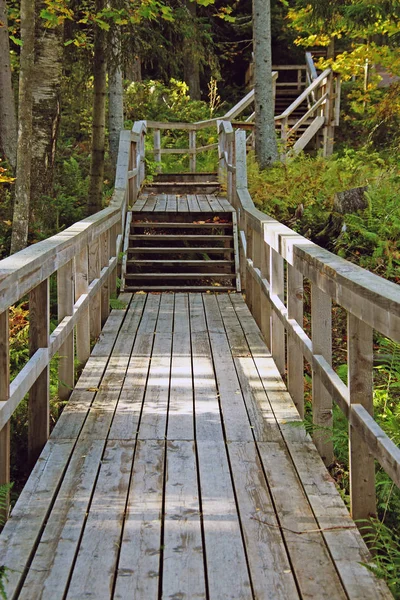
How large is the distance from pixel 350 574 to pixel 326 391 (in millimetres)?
1521

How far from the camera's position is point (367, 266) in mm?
9492

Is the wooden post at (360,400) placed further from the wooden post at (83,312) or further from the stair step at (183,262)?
the stair step at (183,262)

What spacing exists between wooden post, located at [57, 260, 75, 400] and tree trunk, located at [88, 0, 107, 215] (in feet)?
23.2

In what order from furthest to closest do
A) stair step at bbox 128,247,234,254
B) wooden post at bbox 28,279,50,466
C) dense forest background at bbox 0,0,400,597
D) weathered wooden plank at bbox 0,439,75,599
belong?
stair step at bbox 128,247,234,254, dense forest background at bbox 0,0,400,597, wooden post at bbox 28,279,50,466, weathered wooden plank at bbox 0,439,75,599

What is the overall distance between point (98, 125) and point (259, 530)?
9938mm

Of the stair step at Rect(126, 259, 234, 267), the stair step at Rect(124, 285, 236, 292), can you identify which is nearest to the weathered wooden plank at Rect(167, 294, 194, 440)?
the stair step at Rect(124, 285, 236, 292)

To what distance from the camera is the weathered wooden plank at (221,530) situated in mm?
3168

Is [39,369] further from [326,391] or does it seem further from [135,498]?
[326,391]

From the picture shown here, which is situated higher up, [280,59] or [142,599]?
[280,59]

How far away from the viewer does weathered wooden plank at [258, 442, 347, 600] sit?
125 inches

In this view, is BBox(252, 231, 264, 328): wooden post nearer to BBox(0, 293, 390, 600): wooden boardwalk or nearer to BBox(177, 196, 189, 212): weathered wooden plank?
BBox(0, 293, 390, 600): wooden boardwalk

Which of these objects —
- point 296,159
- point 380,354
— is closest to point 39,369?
point 380,354

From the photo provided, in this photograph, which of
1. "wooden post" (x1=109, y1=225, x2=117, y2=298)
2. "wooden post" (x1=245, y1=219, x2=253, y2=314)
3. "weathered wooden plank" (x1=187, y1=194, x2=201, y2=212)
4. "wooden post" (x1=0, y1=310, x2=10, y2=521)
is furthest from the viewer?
"weathered wooden plank" (x1=187, y1=194, x2=201, y2=212)

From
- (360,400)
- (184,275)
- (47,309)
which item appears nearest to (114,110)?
(184,275)
